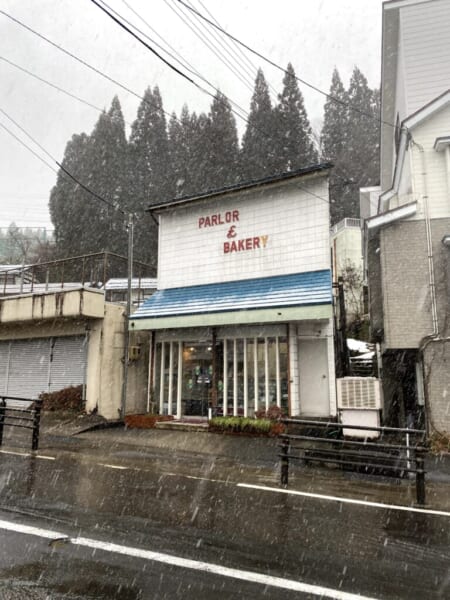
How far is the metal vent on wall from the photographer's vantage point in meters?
9.80

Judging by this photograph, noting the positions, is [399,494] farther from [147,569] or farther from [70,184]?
[70,184]

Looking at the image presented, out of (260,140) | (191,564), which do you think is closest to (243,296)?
(191,564)

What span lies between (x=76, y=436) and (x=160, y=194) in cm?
3436

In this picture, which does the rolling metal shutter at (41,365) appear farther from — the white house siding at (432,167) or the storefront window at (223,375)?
the white house siding at (432,167)

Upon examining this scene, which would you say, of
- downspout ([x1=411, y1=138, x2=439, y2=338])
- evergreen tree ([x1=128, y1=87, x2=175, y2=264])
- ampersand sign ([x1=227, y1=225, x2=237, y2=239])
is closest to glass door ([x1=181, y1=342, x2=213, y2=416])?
ampersand sign ([x1=227, y1=225, x2=237, y2=239])

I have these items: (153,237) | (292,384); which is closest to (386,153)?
(292,384)

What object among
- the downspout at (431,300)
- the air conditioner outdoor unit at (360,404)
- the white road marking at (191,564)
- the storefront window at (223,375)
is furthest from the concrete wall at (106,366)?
the downspout at (431,300)

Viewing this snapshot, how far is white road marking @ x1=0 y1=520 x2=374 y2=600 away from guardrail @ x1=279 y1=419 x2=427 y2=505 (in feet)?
10.6

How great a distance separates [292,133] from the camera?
4138cm

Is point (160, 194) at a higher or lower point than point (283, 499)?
higher

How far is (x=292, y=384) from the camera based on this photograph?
12.6 metres

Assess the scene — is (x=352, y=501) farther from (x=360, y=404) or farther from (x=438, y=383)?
(x=438, y=383)

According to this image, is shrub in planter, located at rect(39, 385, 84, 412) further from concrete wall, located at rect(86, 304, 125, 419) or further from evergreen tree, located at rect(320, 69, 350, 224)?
evergreen tree, located at rect(320, 69, 350, 224)

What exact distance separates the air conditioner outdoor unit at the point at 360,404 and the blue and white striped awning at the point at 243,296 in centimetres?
248
